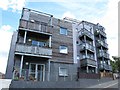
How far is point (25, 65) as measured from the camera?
1471 centimetres

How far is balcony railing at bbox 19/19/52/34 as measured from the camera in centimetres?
1476

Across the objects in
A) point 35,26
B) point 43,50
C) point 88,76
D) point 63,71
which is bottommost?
point 88,76

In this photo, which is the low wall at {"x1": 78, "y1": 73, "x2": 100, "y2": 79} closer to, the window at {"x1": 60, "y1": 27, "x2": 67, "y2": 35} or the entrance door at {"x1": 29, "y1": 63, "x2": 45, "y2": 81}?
the entrance door at {"x1": 29, "y1": 63, "x2": 45, "y2": 81}

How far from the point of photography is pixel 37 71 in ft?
46.4

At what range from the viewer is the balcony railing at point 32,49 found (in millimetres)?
13742

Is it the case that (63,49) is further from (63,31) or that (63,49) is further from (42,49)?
(42,49)

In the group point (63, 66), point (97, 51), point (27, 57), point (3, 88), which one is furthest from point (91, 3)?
point (97, 51)

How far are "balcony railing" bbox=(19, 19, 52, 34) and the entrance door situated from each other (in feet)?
12.6

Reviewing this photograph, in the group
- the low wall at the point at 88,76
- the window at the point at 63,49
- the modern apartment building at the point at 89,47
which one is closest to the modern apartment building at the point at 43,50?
the window at the point at 63,49

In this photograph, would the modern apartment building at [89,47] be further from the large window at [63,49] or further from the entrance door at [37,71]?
the entrance door at [37,71]

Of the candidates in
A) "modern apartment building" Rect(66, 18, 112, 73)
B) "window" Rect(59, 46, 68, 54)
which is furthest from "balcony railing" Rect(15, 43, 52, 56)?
"modern apartment building" Rect(66, 18, 112, 73)

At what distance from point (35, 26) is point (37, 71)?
485 centimetres

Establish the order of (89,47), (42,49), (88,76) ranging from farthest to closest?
(89,47)
(88,76)
(42,49)

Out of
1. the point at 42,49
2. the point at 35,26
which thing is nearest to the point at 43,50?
the point at 42,49
